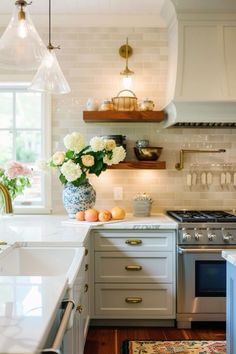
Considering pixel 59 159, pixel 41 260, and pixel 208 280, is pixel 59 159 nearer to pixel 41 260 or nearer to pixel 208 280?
pixel 41 260

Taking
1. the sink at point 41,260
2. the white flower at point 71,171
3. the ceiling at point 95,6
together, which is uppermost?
the ceiling at point 95,6

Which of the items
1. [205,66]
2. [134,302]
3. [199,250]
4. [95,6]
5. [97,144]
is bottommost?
[134,302]

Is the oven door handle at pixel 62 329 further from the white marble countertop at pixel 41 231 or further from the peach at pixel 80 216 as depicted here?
the peach at pixel 80 216

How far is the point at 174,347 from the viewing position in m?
2.79

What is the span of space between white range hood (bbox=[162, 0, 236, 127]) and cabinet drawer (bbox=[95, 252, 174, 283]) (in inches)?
Result: 44.1

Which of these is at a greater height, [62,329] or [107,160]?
[107,160]

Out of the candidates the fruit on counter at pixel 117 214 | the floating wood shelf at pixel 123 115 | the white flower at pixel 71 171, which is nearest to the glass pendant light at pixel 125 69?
the floating wood shelf at pixel 123 115

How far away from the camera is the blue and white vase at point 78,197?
3268mm

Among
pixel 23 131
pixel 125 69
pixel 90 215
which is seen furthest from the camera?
pixel 23 131

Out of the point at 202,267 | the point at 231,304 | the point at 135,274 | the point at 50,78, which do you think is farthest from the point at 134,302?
the point at 50,78

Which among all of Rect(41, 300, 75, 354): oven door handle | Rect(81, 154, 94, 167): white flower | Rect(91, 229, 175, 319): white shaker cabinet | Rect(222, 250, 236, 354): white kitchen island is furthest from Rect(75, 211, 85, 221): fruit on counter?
Rect(41, 300, 75, 354): oven door handle

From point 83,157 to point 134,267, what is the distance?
961 mm

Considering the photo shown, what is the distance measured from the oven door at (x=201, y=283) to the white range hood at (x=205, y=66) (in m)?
1.10

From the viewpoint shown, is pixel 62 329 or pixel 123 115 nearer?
pixel 62 329
